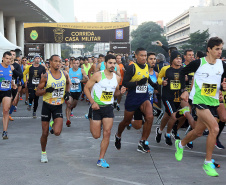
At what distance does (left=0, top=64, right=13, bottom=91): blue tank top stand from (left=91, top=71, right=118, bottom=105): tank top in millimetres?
3494

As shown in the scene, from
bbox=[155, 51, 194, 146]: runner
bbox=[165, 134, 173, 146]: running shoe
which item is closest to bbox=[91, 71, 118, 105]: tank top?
bbox=[155, 51, 194, 146]: runner

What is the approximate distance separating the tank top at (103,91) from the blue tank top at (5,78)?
3494mm

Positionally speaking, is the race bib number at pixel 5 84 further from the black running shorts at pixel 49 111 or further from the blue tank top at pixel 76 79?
the black running shorts at pixel 49 111

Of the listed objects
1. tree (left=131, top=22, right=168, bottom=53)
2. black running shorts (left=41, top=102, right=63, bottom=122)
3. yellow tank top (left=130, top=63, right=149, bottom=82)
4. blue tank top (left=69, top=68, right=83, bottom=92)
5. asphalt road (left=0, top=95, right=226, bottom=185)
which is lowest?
asphalt road (left=0, top=95, right=226, bottom=185)

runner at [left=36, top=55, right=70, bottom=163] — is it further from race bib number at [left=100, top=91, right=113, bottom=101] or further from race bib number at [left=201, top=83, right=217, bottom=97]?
race bib number at [left=201, top=83, right=217, bottom=97]

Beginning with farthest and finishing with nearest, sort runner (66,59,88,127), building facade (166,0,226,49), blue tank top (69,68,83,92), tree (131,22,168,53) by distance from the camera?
1. tree (131,22,168,53)
2. building facade (166,0,226,49)
3. blue tank top (69,68,83,92)
4. runner (66,59,88,127)

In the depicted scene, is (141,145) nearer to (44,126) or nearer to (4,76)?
(44,126)

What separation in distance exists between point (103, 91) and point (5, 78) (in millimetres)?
3786

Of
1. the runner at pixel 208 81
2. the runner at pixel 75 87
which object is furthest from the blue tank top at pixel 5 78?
the runner at pixel 208 81

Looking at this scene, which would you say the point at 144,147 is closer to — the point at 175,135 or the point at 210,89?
the point at 175,135

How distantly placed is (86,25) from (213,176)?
35.1 meters

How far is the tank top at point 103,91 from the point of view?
636 cm

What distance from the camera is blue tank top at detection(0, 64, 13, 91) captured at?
9172 millimetres

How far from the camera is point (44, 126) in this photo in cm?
650
